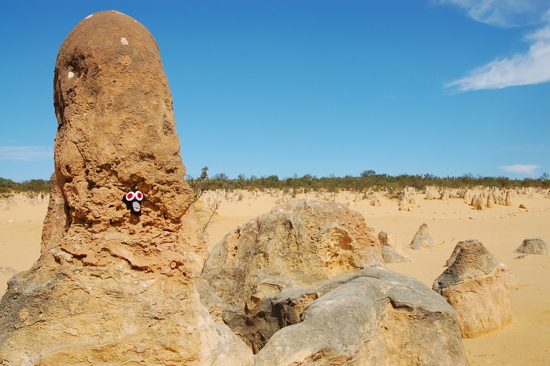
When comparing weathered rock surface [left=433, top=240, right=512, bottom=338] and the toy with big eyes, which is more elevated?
the toy with big eyes

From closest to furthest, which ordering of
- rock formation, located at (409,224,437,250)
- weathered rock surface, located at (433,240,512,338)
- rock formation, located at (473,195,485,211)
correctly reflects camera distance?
weathered rock surface, located at (433,240,512,338) < rock formation, located at (409,224,437,250) < rock formation, located at (473,195,485,211)

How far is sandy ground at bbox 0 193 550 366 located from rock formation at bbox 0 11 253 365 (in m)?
2.98

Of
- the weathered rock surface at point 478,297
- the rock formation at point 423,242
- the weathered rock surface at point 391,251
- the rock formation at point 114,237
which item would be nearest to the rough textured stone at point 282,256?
the weathered rock surface at point 478,297

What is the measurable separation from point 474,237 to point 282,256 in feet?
37.1

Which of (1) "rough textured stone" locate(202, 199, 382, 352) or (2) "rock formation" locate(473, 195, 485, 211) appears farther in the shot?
(2) "rock formation" locate(473, 195, 485, 211)

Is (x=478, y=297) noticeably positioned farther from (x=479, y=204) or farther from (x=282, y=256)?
(x=479, y=204)

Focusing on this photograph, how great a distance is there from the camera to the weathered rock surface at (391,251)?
9602 millimetres

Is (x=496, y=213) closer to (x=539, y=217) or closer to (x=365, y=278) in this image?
(x=539, y=217)

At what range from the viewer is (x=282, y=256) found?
169 inches

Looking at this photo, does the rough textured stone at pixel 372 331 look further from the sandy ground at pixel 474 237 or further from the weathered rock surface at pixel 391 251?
the weathered rock surface at pixel 391 251

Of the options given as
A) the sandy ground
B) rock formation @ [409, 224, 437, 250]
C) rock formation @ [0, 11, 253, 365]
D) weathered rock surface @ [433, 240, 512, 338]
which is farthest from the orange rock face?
rock formation @ [409, 224, 437, 250]

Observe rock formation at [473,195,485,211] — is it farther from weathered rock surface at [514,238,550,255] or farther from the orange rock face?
the orange rock face

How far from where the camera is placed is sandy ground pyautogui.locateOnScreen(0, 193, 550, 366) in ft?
14.0

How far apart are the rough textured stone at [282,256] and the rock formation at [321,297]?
10 millimetres
